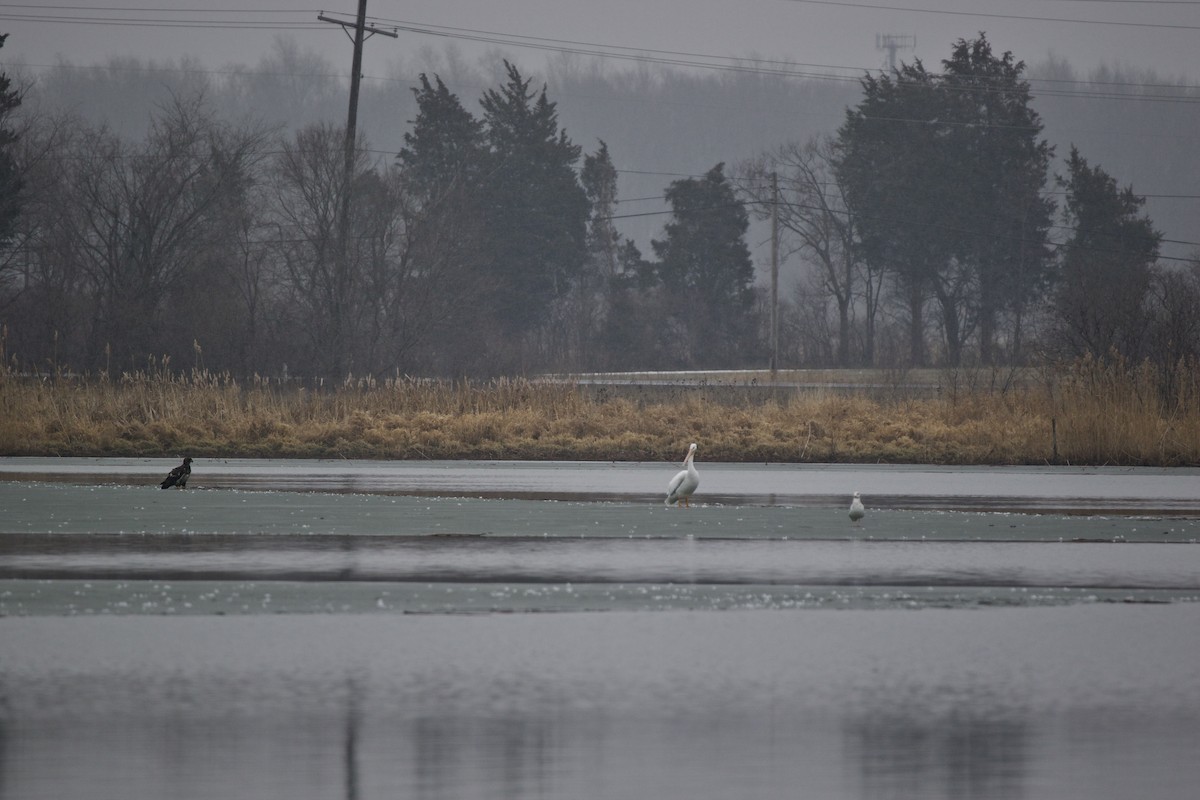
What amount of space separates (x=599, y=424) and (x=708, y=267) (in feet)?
201

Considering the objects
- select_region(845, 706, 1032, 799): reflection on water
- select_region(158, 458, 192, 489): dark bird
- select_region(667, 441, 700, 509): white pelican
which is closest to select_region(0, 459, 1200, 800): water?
select_region(845, 706, 1032, 799): reflection on water

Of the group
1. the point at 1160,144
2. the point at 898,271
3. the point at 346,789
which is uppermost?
the point at 1160,144

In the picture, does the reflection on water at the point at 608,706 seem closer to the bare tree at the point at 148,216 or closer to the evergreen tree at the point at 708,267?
the bare tree at the point at 148,216

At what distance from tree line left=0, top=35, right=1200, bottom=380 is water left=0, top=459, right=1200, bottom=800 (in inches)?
1537

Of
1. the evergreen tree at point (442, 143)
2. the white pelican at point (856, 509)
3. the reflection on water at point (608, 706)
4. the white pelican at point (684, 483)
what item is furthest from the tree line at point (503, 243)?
the reflection on water at point (608, 706)

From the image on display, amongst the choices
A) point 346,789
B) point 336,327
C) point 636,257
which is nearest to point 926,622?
point 346,789

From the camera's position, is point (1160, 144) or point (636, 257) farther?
point (1160, 144)

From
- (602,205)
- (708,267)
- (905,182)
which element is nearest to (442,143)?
(708,267)

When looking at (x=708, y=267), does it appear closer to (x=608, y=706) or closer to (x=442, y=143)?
(x=442, y=143)

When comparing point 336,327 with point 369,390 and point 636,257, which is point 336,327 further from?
point 636,257

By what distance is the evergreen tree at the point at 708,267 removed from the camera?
90312 mm

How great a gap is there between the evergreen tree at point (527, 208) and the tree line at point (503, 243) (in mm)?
135

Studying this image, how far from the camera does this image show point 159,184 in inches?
2331

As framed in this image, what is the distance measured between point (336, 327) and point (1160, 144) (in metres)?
130
